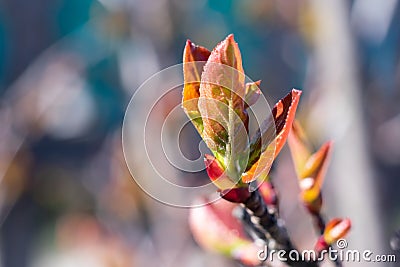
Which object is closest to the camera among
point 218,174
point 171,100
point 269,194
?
point 218,174

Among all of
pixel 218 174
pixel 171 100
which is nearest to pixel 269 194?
pixel 218 174

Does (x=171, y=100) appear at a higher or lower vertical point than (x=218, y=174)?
lower

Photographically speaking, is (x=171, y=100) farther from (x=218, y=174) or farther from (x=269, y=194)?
(x=218, y=174)

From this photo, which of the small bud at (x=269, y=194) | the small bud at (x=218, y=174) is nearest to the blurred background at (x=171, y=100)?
the small bud at (x=269, y=194)

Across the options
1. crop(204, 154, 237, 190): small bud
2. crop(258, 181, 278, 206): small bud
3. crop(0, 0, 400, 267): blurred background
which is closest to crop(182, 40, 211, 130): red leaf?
crop(204, 154, 237, 190): small bud

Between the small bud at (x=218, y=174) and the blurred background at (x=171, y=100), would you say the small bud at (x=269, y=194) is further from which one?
the blurred background at (x=171, y=100)

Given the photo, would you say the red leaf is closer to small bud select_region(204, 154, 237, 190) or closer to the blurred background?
small bud select_region(204, 154, 237, 190)

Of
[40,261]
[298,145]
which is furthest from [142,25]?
[40,261]

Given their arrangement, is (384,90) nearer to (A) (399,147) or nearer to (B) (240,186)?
(A) (399,147)

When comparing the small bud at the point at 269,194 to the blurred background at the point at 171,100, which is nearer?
the small bud at the point at 269,194
